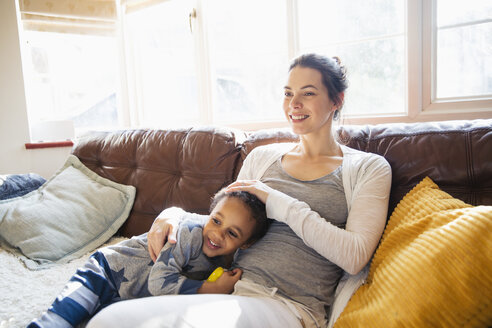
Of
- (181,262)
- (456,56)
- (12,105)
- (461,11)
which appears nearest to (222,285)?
(181,262)

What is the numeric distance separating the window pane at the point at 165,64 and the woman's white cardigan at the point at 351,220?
6.65ft

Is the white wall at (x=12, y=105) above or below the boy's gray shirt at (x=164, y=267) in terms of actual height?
above

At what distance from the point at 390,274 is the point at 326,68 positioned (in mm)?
799

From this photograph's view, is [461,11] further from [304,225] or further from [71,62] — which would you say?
[71,62]

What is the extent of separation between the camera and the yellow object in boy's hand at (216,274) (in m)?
1.13

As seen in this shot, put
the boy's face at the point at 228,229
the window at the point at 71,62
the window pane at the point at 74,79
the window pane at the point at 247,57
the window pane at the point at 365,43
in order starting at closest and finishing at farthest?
the boy's face at the point at 228,229
the window pane at the point at 365,43
the window pane at the point at 247,57
the window at the point at 71,62
the window pane at the point at 74,79

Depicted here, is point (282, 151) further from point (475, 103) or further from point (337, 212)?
point (475, 103)

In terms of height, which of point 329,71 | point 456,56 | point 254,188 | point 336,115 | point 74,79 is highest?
point 74,79

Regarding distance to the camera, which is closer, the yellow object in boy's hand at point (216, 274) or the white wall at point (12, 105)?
the yellow object in boy's hand at point (216, 274)

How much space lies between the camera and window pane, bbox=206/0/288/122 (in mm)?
2701

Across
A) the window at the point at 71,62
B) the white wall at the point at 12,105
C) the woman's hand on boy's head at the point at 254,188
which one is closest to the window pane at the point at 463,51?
the woman's hand on boy's head at the point at 254,188

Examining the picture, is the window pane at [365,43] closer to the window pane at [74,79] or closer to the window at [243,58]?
the window at [243,58]

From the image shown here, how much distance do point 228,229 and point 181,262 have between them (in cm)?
18

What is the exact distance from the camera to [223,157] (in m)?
1.67
